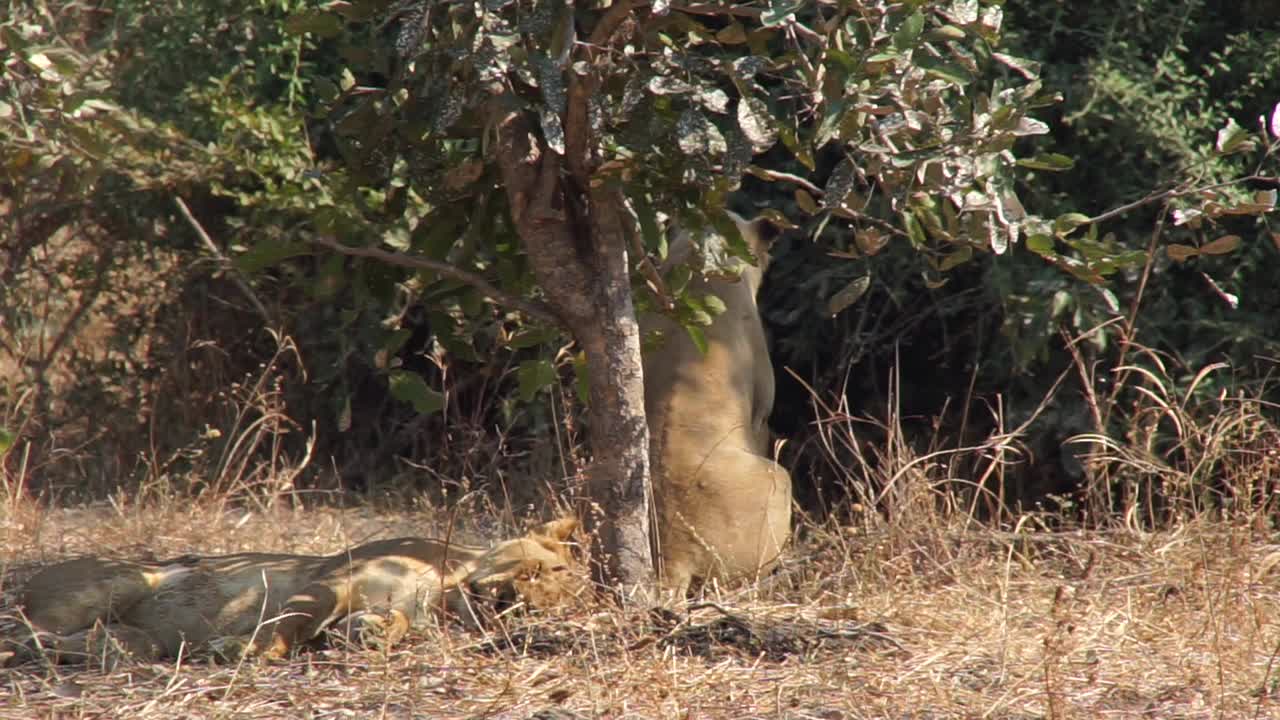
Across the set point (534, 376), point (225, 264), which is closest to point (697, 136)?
point (534, 376)

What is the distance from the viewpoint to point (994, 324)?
6.36m

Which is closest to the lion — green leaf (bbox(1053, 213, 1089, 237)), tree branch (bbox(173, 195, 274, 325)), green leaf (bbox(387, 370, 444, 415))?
green leaf (bbox(387, 370, 444, 415))

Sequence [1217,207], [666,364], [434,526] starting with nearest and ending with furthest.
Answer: [1217,207] → [666,364] → [434,526]

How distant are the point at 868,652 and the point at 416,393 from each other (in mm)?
1294

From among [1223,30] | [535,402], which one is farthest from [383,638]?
[1223,30]

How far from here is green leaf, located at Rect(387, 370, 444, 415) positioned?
379cm

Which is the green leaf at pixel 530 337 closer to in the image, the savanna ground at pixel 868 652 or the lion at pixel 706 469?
the lion at pixel 706 469

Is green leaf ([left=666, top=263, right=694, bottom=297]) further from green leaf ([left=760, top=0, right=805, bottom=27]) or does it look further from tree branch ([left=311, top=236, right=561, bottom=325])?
green leaf ([left=760, top=0, right=805, bottom=27])

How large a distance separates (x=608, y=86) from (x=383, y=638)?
4.64 ft

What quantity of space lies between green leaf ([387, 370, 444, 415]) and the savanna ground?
1.81 feet

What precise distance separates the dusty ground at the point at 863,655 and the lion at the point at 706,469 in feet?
0.58

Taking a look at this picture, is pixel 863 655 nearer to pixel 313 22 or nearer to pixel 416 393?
pixel 416 393

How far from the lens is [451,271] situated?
386cm

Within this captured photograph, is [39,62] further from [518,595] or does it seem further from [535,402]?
[535,402]
